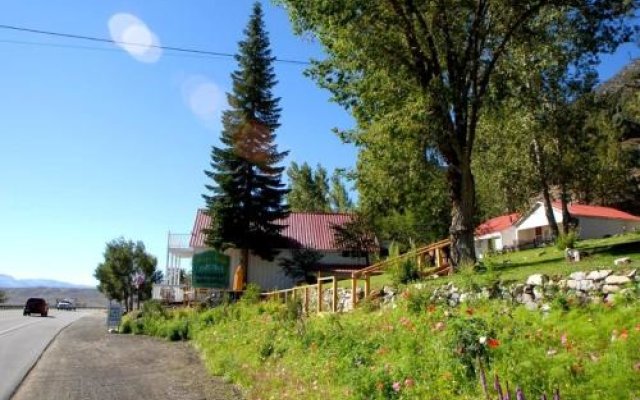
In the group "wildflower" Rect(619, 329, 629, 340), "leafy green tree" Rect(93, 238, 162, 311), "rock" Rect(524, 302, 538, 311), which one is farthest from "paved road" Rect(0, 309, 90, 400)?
"leafy green tree" Rect(93, 238, 162, 311)

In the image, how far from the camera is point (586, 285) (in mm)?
9914

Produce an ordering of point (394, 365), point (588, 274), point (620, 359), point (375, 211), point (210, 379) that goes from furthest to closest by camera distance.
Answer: point (375, 211)
point (210, 379)
point (588, 274)
point (394, 365)
point (620, 359)

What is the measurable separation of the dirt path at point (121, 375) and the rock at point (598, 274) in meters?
6.84

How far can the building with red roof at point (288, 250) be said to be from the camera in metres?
41.2

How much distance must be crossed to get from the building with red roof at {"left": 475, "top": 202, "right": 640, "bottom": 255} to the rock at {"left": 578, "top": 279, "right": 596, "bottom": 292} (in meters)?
32.0

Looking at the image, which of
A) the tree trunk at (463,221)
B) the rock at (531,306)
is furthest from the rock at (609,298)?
the tree trunk at (463,221)

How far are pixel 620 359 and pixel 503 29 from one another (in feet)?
50.1

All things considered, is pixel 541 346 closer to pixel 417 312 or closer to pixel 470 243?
pixel 417 312

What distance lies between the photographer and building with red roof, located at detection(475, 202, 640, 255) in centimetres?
4581

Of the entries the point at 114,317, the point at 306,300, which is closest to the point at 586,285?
the point at 306,300

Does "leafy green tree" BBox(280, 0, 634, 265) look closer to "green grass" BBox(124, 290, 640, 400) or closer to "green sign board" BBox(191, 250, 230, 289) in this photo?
"green grass" BBox(124, 290, 640, 400)

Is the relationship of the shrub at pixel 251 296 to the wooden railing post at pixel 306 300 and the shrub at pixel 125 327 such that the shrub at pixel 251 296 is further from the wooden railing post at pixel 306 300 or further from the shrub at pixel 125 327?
the shrub at pixel 125 327

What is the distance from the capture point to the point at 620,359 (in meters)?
6.53

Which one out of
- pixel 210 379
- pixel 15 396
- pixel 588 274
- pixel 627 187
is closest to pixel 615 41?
pixel 588 274
